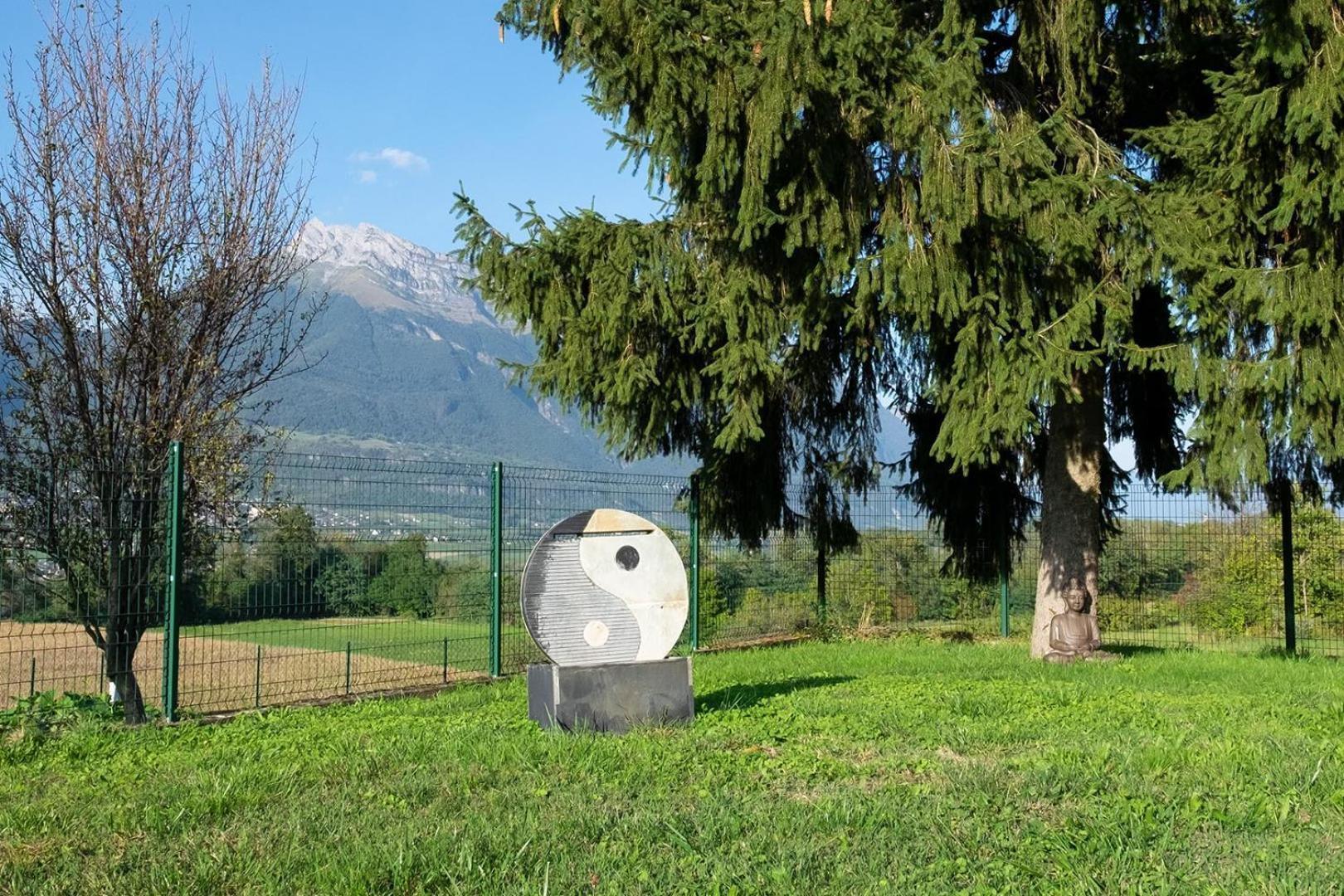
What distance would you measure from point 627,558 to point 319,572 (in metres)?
3.15

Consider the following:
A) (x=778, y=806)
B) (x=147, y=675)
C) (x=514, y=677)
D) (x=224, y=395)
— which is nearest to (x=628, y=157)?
(x=224, y=395)

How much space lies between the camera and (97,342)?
9961mm

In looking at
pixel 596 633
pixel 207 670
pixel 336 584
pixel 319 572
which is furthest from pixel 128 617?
pixel 596 633

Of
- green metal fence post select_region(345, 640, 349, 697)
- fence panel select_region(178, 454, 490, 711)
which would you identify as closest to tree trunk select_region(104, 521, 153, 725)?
fence panel select_region(178, 454, 490, 711)

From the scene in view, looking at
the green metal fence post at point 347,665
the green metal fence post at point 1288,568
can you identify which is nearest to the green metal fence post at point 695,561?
the green metal fence post at point 347,665

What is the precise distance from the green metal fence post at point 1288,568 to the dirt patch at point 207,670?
10.1 metres

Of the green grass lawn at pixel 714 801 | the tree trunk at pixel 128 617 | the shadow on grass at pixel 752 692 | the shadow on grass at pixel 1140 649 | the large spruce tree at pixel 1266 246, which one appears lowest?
the shadow on grass at pixel 1140 649

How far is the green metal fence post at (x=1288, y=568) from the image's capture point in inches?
549

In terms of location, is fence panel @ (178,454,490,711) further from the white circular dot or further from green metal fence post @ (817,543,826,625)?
green metal fence post @ (817,543,826,625)

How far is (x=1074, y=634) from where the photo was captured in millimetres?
12523

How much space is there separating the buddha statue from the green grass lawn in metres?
3.56

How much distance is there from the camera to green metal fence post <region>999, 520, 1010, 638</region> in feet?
52.3

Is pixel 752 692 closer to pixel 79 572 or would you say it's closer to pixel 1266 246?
pixel 79 572

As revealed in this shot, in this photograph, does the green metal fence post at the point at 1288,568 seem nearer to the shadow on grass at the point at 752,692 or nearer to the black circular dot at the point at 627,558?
the shadow on grass at the point at 752,692
